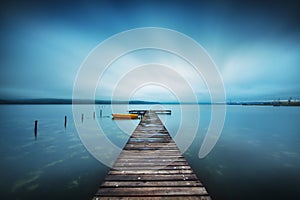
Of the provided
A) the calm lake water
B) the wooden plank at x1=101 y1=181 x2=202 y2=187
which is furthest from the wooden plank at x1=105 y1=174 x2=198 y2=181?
the calm lake water

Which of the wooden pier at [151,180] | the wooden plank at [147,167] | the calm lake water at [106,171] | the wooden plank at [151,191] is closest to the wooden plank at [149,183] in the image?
the wooden pier at [151,180]

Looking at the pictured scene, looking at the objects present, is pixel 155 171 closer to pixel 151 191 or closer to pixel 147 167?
pixel 147 167

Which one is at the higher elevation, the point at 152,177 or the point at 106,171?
the point at 152,177

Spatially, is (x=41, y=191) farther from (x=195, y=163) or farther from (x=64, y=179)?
(x=195, y=163)

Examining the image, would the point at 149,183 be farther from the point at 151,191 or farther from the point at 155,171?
the point at 155,171

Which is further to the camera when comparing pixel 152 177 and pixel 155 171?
pixel 155 171

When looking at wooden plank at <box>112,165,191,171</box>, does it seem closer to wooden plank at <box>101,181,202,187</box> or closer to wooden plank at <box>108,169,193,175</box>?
wooden plank at <box>108,169,193,175</box>

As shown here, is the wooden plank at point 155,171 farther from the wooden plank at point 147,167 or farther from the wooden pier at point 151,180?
the wooden plank at point 147,167

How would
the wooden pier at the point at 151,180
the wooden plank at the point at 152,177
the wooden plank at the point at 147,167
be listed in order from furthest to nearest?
the wooden plank at the point at 147,167 < the wooden plank at the point at 152,177 < the wooden pier at the point at 151,180

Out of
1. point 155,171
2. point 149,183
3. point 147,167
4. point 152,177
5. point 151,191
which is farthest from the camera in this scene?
point 147,167

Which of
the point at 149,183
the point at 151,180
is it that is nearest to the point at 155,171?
the point at 151,180

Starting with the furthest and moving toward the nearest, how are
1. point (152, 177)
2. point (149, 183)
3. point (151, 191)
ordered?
point (152, 177) → point (149, 183) → point (151, 191)

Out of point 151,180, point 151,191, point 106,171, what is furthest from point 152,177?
point 106,171

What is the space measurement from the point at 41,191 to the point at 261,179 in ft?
30.8
